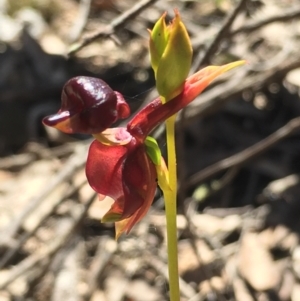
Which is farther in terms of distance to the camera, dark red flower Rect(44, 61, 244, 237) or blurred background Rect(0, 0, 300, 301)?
blurred background Rect(0, 0, 300, 301)

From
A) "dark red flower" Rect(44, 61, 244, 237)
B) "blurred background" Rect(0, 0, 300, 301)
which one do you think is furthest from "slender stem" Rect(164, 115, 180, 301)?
"blurred background" Rect(0, 0, 300, 301)

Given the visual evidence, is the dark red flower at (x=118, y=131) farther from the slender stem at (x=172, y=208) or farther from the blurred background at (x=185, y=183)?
the blurred background at (x=185, y=183)

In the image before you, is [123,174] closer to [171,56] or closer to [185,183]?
[171,56]

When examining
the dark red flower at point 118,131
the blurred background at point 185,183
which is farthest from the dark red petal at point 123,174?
the blurred background at point 185,183

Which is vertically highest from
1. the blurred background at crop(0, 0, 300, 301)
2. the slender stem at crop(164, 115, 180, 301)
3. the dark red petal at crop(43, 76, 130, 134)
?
the dark red petal at crop(43, 76, 130, 134)

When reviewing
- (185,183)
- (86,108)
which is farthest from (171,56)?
(185,183)

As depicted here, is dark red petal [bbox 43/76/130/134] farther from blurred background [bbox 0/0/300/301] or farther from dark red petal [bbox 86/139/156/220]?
blurred background [bbox 0/0/300/301]
